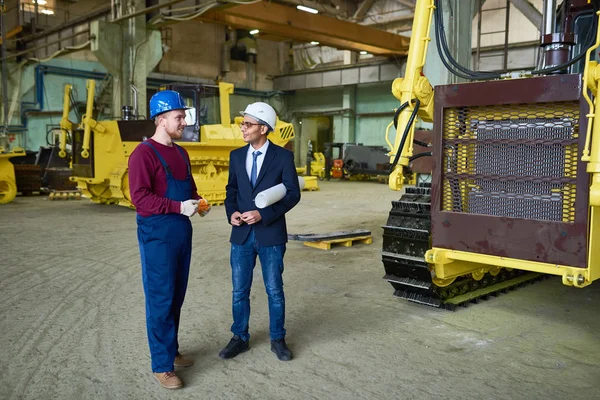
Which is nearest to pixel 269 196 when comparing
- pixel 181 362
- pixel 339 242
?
pixel 181 362

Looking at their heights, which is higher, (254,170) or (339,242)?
(254,170)

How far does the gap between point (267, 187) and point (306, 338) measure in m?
1.25

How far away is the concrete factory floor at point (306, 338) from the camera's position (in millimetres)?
3023

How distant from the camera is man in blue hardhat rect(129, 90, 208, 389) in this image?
292 cm

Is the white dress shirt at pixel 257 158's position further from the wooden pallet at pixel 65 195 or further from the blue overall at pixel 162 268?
the wooden pallet at pixel 65 195

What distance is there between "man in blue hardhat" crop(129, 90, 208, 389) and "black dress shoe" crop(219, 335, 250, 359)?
0.45 metres

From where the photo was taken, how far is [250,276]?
350 cm

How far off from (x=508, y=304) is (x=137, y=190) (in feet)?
11.8

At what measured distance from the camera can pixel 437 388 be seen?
3.01 m

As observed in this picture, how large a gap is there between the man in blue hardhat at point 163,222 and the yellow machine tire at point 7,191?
11489 millimetres

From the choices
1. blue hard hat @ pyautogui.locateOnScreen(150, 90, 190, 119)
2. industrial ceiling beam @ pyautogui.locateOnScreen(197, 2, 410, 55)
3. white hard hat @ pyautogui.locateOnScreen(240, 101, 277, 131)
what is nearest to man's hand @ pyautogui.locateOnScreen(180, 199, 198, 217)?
blue hard hat @ pyautogui.locateOnScreen(150, 90, 190, 119)

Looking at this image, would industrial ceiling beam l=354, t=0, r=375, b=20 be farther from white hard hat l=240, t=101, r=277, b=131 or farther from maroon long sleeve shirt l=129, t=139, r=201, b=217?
maroon long sleeve shirt l=129, t=139, r=201, b=217

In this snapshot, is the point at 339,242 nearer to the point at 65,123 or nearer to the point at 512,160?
the point at 512,160

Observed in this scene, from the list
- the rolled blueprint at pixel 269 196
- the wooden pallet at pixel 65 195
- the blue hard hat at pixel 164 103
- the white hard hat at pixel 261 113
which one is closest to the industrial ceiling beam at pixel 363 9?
the wooden pallet at pixel 65 195
